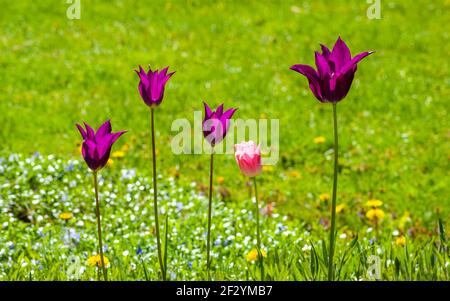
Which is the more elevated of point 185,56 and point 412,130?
point 185,56

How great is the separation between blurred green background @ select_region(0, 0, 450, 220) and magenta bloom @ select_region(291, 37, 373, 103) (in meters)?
3.49

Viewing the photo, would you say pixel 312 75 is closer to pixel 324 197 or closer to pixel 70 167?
pixel 324 197

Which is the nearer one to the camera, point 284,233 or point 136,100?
point 284,233

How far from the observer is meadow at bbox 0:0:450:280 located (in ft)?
14.4

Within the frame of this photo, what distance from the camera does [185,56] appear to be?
418 inches

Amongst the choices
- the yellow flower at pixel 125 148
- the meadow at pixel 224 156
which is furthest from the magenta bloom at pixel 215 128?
the yellow flower at pixel 125 148

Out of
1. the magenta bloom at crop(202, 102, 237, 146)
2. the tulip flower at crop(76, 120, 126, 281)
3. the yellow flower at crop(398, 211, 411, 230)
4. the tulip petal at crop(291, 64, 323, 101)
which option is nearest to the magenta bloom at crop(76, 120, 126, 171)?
the tulip flower at crop(76, 120, 126, 281)

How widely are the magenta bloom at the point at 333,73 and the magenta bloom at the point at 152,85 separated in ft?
2.07

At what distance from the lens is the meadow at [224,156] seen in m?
4.40

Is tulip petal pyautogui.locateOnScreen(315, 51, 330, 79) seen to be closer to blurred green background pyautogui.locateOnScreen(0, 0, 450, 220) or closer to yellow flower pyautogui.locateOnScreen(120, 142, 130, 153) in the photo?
blurred green background pyautogui.locateOnScreen(0, 0, 450, 220)

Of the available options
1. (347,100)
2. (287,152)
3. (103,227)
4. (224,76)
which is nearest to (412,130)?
(347,100)
